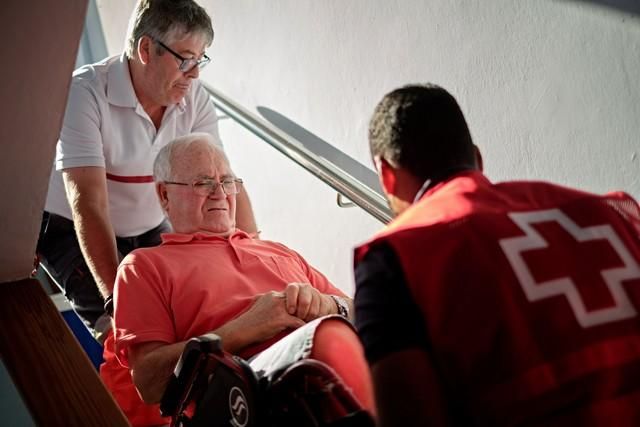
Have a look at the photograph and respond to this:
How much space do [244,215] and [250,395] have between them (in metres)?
1.31

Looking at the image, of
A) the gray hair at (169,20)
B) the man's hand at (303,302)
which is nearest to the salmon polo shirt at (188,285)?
the man's hand at (303,302)

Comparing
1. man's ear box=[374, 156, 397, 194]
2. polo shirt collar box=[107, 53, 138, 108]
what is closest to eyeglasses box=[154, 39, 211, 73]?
polo shirt collar box=[107, 53, 138, 108]

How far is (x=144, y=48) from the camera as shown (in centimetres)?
290

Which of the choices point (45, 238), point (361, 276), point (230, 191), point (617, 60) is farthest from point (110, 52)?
point (361, 276)

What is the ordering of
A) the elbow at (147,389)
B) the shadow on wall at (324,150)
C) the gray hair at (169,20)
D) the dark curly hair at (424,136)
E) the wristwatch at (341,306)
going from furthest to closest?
the shadow on wall at (324,150) < the gray hair at (169,20) < the wristwatch at (341,306) < the elbow at (147,389) < the dark curly hair at (424,136)

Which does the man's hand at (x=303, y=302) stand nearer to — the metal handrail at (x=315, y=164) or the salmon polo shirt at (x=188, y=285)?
the salmon polo shirt at (x=188, y=285)

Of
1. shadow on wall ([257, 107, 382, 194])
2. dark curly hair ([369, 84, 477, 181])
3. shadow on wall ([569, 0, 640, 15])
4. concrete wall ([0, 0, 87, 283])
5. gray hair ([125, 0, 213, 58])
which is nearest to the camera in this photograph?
dark curly hair ([369, 84, 477, 181])

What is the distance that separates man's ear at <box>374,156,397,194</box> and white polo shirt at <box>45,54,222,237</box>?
1.42 m

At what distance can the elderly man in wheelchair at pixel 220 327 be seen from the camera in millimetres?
1679

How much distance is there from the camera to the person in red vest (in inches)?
50.2

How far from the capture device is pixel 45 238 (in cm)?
301

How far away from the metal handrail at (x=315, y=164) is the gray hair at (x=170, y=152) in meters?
0.35

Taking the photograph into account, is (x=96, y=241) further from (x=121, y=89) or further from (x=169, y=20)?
(x=169, y=20)

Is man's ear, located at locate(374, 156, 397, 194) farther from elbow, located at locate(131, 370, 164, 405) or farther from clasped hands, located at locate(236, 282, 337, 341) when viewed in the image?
elbow, located at locate(131, 370, 164, 405)
